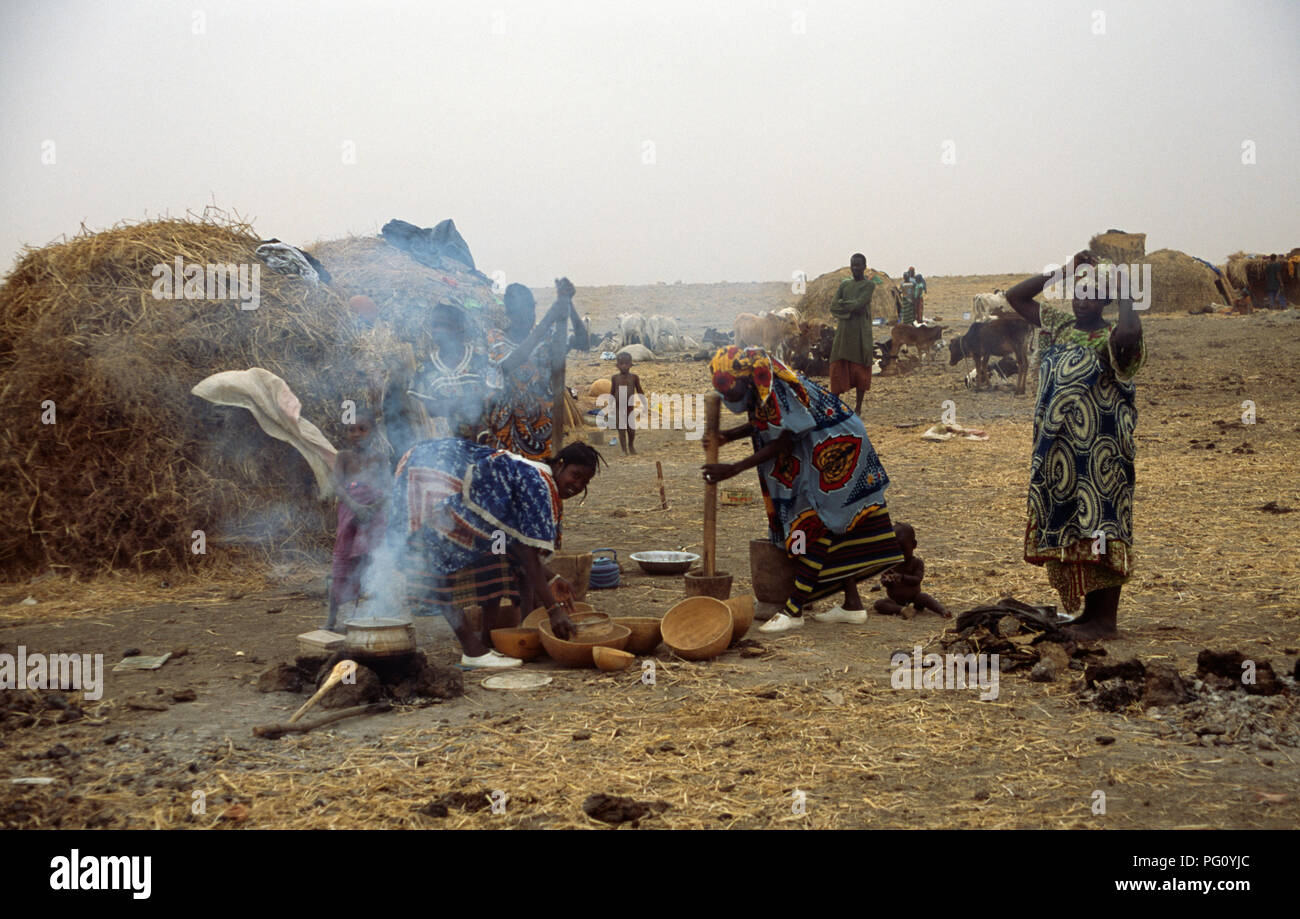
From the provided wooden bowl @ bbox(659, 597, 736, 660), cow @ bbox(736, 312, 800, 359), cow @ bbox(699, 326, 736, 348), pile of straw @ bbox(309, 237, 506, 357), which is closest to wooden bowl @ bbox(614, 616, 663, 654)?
wooden bowl @ bbox(659, 597, 736, 660)

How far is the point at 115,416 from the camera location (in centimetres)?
673

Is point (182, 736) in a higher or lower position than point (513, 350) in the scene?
lower

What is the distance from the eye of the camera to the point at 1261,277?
26.7 m

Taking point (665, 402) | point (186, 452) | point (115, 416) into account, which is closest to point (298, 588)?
point (186, 452)

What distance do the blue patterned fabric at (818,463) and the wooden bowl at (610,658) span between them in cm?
114

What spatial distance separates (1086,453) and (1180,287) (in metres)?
27.3

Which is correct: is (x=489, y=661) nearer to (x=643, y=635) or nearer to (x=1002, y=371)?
(x=643, y=635)

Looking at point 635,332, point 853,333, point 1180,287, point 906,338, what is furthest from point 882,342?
point 1180,287

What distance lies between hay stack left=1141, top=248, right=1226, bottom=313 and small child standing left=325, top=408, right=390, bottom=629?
90.0ft

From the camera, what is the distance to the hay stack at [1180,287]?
28000 mm

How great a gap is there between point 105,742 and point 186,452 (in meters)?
3.54

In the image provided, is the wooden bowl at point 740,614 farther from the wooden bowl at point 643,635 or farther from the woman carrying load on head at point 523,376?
the woman carrying load on head at point 523,376

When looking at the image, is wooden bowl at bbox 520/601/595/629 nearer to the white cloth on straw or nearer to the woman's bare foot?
the woman's bare foot
